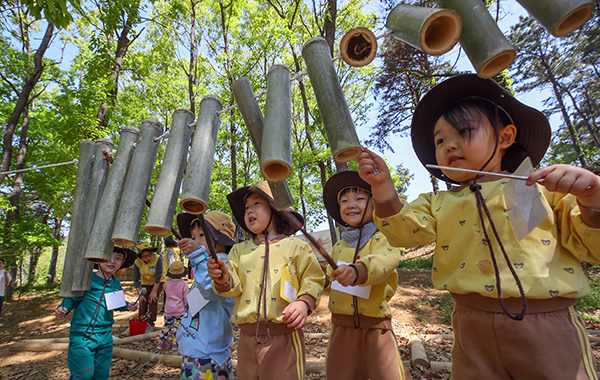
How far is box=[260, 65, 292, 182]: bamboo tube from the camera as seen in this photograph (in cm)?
126

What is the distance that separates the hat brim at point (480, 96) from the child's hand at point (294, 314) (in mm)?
1323

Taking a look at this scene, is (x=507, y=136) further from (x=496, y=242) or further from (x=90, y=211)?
(x=90, y=211)

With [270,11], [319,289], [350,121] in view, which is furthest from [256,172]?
[350,121]

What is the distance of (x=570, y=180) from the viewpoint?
113cm

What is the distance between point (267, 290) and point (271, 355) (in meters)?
0.47

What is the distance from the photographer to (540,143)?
1696mm

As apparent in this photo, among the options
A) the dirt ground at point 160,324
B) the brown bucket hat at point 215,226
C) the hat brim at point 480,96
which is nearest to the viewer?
the hat brim at point 480,96

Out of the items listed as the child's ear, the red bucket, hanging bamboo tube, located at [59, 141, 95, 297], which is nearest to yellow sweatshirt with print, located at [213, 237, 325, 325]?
hanging bamboo tube, located at [59, 141, 95, 297]

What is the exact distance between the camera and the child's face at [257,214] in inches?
111

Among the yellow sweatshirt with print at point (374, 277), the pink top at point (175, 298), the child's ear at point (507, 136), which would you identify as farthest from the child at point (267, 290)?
the pink top at point (175, 298)

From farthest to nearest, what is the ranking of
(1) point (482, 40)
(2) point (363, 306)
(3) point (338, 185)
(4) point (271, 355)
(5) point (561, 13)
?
(3) point (338, 185)
(2) point (363, 306)
(4) point (271, 355)
(1) point (482, 40)
(5) point (561, 13)

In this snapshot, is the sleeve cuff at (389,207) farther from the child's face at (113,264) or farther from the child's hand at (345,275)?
the child's face at (113,264)

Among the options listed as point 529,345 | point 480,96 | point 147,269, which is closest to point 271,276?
point 529,345

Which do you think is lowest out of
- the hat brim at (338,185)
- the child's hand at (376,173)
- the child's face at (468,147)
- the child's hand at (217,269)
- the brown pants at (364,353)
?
the brown pants at (364,353)
